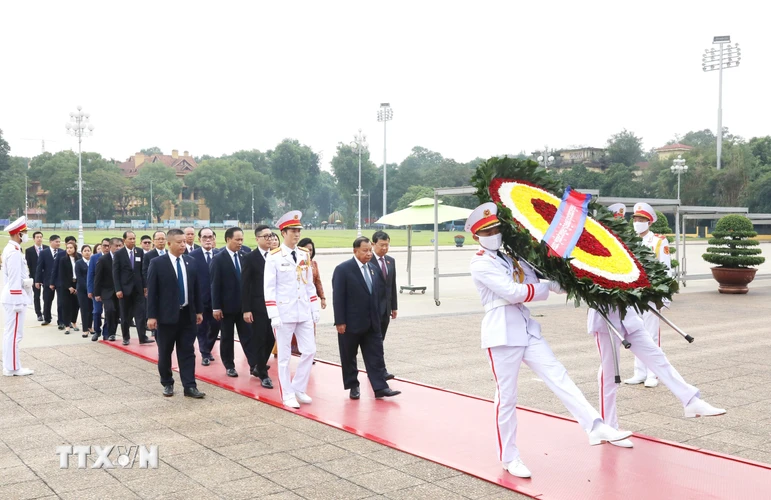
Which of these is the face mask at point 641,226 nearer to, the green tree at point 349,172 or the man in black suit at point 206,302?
the man in black suit at point 206,302

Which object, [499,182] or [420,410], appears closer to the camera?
[499,182]

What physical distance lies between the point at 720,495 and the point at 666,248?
481 cm

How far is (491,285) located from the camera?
5078 millimetres

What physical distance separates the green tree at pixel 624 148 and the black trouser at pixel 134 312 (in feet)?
276

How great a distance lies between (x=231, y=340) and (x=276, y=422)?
2.66 m

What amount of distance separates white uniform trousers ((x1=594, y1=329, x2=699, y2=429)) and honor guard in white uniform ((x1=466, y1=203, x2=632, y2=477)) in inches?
25.7

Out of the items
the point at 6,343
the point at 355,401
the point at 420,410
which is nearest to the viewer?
the point at 420,410

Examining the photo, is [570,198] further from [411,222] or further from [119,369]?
[411,222]

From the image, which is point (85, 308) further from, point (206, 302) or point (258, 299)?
point (258, 299)

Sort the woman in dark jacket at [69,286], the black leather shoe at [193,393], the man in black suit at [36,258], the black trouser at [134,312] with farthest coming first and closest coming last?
the man in black suit at [36,258] < the woman in dark jacket at [69,286] < the black trouser at [134,312] < the black leather shoe at [193,393]

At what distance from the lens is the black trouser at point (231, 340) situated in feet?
29.3

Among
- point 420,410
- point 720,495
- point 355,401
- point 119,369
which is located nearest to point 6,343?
point 119,369

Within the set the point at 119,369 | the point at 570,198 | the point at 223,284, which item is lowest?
the point at 119,369

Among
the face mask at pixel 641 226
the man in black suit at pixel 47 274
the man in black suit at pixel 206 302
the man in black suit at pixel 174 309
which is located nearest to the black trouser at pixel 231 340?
the man in black suit at pixel 206 302
